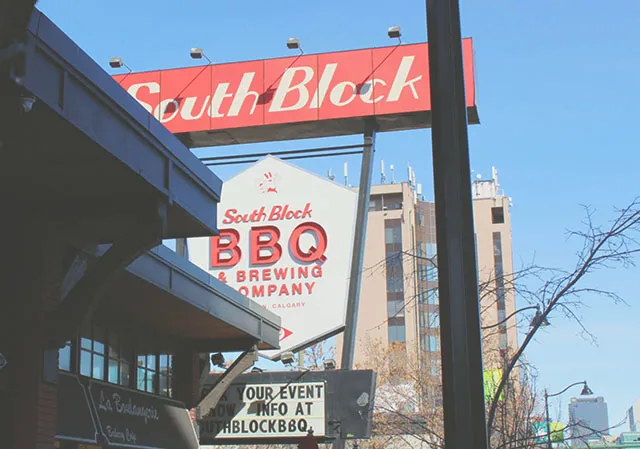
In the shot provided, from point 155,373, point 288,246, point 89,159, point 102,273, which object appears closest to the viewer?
point 89,159

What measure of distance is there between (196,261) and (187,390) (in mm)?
3888

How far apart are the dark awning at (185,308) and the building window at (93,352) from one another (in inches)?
11.4

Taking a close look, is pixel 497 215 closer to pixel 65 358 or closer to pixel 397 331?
pixel 397 331

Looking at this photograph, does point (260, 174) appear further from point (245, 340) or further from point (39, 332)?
point (39, 332)

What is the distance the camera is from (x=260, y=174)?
73.3 ft

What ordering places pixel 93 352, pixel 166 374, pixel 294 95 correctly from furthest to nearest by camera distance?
pixel 294 95 < pixel 166 374 < pixel 93 352

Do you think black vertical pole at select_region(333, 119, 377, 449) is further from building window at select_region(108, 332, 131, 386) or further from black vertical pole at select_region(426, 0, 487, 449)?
black vertical pole at select_region(426, 0, 487, 449)

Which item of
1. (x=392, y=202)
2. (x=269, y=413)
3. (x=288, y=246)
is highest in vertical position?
(x=392, y=202)

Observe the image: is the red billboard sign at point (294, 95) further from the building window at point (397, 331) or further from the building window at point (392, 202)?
the building window at point (392, 202)

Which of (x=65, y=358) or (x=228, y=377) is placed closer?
(x=65, y=358)

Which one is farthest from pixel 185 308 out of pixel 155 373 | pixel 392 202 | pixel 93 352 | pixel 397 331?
pixel 392 202

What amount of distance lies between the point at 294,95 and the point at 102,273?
504 inches

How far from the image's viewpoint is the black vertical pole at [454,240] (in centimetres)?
346

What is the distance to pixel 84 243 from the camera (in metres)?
11.7
